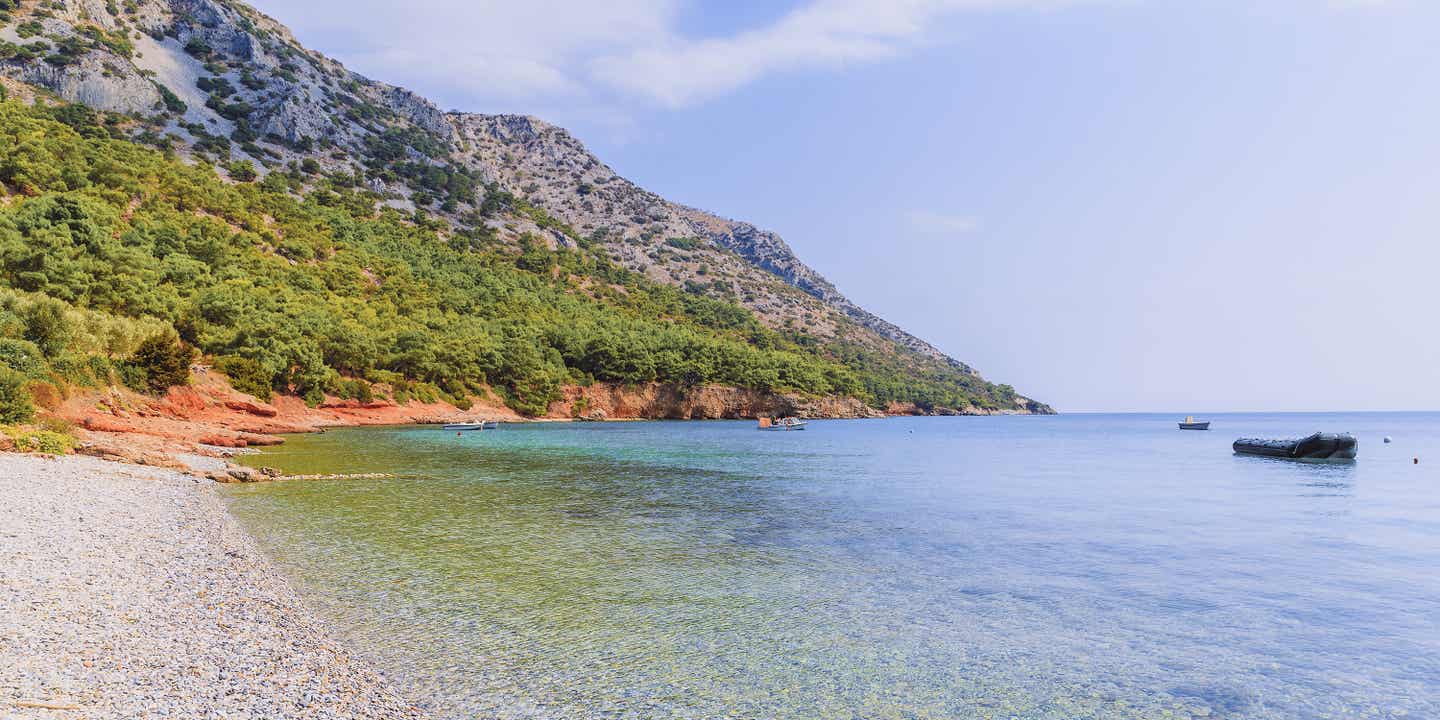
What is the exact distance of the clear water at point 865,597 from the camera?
9.87 metres

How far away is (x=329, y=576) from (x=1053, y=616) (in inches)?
586

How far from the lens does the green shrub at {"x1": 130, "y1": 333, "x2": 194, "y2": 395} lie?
5253 cm

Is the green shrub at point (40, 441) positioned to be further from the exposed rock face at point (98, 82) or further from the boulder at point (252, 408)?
the exposed rock face at point (98, 82)

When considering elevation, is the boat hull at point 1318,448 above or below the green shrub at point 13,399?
above

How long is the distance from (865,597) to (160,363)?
5967 centimetres

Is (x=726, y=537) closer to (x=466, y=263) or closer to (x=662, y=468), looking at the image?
(x=662, y=468)

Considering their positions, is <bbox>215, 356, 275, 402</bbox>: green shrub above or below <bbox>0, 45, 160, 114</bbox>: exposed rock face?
below

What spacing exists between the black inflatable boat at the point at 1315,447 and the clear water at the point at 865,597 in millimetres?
27395

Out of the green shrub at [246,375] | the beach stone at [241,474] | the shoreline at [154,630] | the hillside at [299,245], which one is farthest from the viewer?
the hillside at [299,245]

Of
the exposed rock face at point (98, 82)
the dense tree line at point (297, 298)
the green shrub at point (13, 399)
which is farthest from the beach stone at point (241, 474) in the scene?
the exposed rock face at point (98, 82)

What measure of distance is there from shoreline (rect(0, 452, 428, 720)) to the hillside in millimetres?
36888

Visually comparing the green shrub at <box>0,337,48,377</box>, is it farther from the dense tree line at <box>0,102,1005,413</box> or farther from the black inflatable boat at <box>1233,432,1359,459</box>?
the black inflatable boat at <box>1233,432,1359,459</box>

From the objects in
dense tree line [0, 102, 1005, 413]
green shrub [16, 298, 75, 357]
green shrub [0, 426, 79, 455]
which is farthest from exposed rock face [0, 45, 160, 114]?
green shrub [0, 426, 79, 455]

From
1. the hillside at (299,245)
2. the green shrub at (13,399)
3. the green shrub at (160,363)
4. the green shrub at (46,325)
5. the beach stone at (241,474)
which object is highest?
the hillside at (299,245)
